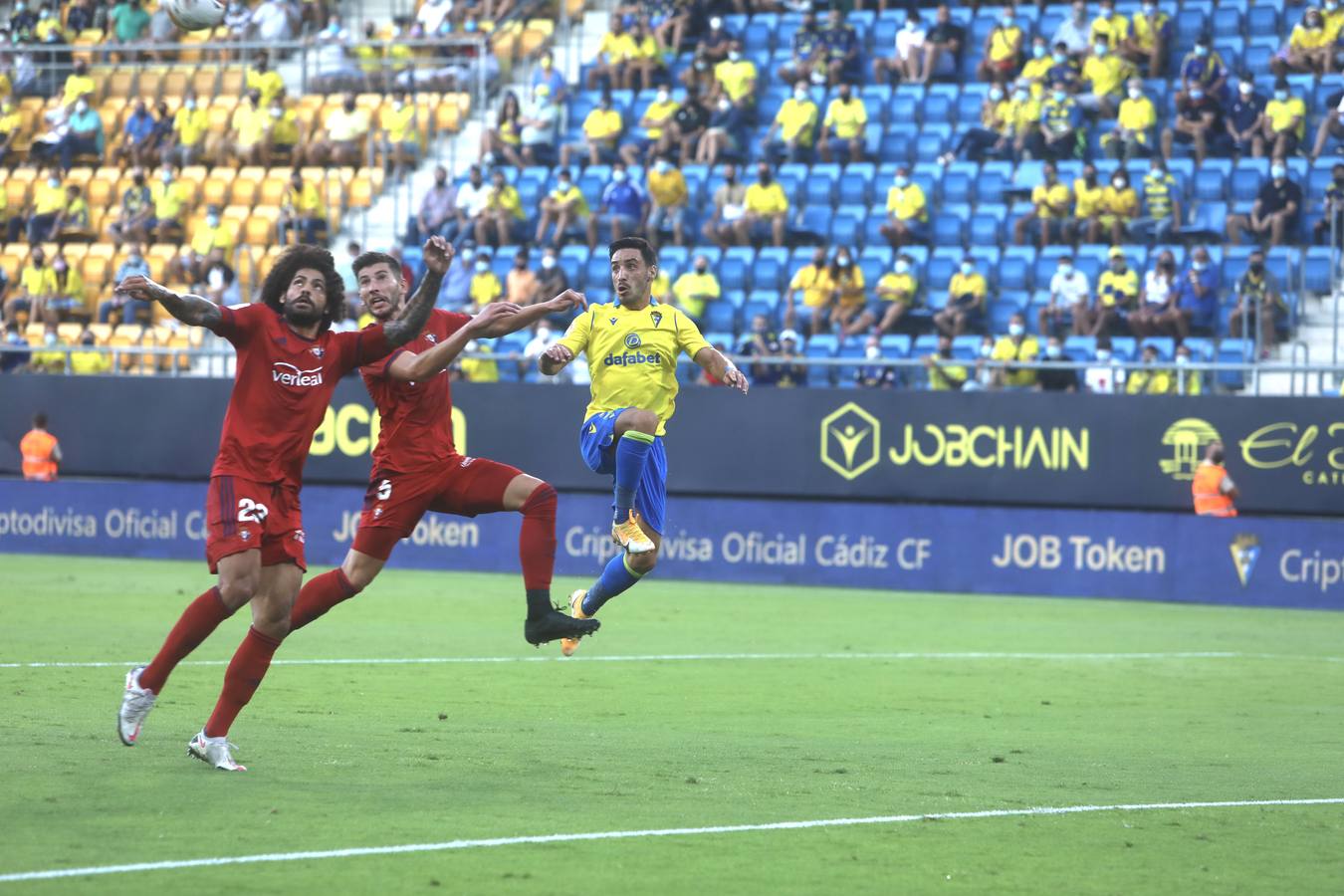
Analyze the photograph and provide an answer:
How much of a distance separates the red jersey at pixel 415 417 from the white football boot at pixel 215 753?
2240mm

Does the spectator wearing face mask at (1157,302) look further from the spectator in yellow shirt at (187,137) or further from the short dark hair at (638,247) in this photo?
the spectator in yellow shirt at (187,137)

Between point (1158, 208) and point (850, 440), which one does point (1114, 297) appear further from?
point (850, 440)

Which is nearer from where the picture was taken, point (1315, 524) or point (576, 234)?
point (1315, 524)

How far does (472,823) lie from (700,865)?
3.65ft

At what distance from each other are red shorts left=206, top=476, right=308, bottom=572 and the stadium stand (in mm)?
15137

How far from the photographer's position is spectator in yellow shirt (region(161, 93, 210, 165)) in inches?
1222

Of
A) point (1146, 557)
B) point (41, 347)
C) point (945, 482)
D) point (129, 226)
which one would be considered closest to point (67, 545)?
point (41, 347)

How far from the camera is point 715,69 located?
28.1 meters

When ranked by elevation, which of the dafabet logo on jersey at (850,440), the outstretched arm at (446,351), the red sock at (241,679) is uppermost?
the outstretched arm at (446,351)

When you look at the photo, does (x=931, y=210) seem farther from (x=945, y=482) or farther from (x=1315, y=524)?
(x=1315, y=524)

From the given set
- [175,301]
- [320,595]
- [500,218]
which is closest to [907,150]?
[500,218]

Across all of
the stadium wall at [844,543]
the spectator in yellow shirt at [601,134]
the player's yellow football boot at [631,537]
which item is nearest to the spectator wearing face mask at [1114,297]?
the stadium wall at [844,543]

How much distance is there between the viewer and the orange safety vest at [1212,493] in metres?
21.5

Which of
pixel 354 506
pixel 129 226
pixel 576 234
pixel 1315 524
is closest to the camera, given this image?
pixel 1315 524
